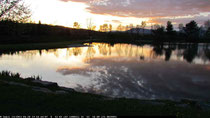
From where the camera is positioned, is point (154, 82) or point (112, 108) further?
point (154, 82)

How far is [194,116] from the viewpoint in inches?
218

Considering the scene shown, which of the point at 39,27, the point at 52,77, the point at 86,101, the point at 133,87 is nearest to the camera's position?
the point at 86,101

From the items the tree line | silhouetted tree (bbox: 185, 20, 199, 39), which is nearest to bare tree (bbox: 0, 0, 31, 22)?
the tree line

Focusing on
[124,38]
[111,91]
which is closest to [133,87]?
[111,91]

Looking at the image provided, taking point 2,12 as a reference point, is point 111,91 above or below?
below

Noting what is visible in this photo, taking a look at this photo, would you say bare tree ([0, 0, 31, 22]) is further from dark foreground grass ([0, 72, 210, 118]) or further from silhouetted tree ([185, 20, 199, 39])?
silhouetted tree ([185, 20, 199, 39])

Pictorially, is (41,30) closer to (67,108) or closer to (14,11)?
(14,11)

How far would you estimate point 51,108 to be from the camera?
5875 mm

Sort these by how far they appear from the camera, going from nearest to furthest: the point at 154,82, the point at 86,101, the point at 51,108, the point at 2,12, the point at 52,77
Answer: the point at 51,108, the point at 86,101, the point at 2,12, the point at 154,82, the point at 52,77

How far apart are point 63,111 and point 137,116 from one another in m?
2.91

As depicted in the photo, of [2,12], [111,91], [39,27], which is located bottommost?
[111,91]

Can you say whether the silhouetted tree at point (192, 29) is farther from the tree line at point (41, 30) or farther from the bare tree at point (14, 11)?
the bare tree at point (14, 11)

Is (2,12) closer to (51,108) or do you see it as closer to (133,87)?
(51,108)

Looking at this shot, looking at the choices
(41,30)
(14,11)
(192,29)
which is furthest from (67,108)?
(192,29)
